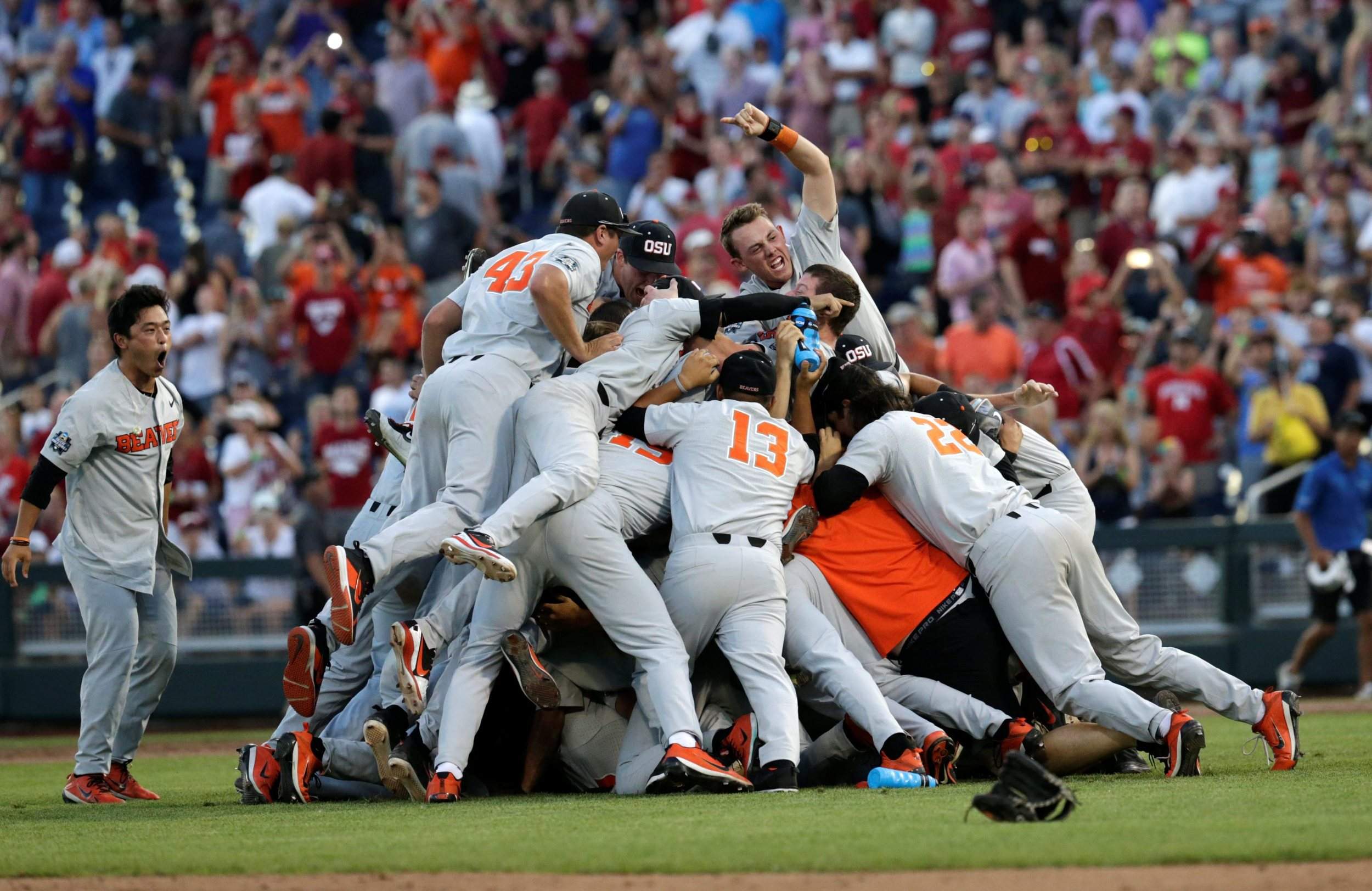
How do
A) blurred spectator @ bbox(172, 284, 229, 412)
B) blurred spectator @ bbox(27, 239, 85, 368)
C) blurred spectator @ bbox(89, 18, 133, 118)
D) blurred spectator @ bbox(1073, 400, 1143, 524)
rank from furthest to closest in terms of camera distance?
blurred spectator @ bbox(89, 18, 133, 118) → blurred spectator @ bbox(27, 239, 85, 368) → blurred spectator @ bbox(172, 284, 229, 412) → blurred spectator @ bbox(1073, 400, 1143, 524)

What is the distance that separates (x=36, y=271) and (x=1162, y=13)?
12.3 m

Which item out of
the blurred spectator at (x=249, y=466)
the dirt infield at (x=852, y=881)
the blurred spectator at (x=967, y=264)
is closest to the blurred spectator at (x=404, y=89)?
the blurred spectator at (x=249, y=466)

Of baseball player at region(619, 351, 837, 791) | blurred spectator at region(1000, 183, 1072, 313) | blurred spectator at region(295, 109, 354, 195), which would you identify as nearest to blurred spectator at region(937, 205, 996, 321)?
blurred spectator at region(1000, 183, 1072, 313)

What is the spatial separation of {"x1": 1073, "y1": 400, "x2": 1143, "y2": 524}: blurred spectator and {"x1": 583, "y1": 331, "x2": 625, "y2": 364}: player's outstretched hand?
668cm

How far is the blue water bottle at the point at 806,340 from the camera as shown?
8.36 m

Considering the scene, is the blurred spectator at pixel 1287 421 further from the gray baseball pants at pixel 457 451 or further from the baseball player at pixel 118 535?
the baseball player at pixel 118 535

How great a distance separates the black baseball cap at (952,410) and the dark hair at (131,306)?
3.85 meters

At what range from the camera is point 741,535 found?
780cm

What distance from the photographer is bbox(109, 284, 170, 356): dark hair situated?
8.80 metres

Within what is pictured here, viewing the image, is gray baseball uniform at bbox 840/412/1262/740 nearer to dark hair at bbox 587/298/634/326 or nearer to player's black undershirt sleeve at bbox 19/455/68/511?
dark hair at bbox 587/298/634/326

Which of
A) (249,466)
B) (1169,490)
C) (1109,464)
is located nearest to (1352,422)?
(1169,490)

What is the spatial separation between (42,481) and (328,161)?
1092 centimetres

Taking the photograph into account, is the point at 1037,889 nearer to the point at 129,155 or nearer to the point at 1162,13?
the point at 1162,13

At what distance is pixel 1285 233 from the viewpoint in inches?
613
